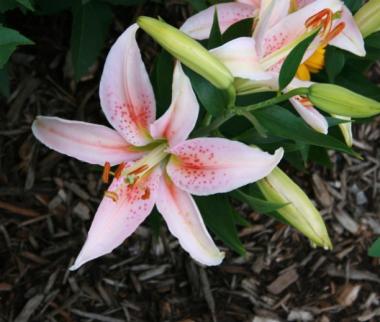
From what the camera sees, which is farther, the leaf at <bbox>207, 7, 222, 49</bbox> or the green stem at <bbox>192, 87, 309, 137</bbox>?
the leaf at <bbox>207, 7, 222, 49</bbox>

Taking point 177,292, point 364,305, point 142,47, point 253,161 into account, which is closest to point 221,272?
point 177,292

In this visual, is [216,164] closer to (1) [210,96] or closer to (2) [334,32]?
(1) [210,96]

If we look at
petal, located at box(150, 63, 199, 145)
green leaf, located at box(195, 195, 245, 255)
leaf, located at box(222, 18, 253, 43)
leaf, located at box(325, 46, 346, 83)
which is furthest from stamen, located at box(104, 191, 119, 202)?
leaf, located at box(325, 46, 346, 83)

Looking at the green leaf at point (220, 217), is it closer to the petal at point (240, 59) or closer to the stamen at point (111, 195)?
the stamen at point (111, 195)

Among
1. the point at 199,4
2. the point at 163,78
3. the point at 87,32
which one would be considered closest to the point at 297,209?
the point at 163,78

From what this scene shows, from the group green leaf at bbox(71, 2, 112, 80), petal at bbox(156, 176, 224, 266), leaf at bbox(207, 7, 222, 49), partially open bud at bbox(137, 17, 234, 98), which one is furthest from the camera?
green leaf at bbox(71, 2, 112, 80)

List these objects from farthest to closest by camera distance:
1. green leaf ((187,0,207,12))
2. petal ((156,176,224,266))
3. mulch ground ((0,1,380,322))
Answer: mulch ground ((0,1,380,322)) < green leaf ((187,0,207,12)) < petal ((156,176,224,266))

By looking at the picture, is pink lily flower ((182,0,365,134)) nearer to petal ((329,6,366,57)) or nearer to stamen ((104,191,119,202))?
petal ((329,6,366,57))
